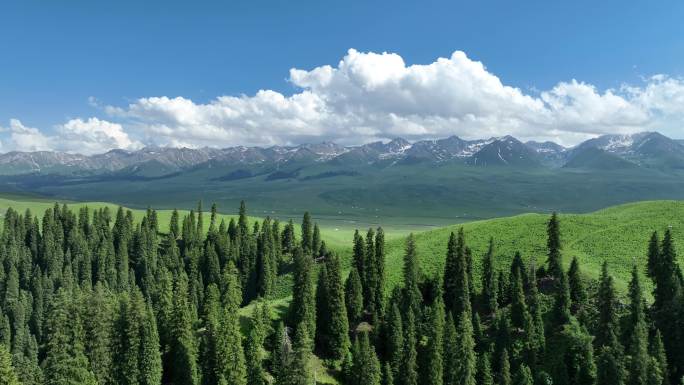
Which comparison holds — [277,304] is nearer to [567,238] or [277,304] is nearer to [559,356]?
[559,356]

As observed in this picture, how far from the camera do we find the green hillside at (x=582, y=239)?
97.6 m

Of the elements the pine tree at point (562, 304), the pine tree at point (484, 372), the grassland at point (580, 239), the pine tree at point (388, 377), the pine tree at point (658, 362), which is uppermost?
the grassland at point (580, 239)

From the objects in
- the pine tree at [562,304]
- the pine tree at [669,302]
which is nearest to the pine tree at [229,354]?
the pine tree at [562,304]

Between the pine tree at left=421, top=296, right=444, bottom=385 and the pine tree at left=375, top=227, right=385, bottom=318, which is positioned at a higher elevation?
the pine tree at left=375, top=227, right=385, bottom=318

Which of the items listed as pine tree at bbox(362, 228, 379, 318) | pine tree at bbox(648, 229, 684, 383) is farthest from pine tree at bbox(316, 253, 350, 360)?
pine tree at bbox(648, 229, 684, 383)

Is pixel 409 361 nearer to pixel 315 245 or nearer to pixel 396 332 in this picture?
pixel 396 332

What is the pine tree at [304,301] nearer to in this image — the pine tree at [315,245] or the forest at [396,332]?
the forest at [396,332]

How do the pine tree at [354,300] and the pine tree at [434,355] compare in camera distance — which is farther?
the pine tree at [354,300]

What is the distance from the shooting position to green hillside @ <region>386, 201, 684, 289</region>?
320 feet

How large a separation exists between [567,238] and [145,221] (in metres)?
130

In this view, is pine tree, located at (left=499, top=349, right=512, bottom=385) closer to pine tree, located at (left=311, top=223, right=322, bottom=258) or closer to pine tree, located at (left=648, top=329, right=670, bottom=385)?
pine tree, located at (left=648, top=329, right=670, bottom=385)

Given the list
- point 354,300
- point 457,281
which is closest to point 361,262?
point 354,300

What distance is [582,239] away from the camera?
106875 mm

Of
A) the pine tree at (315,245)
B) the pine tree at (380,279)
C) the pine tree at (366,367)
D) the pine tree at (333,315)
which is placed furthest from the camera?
the pine tree at (315,245)
